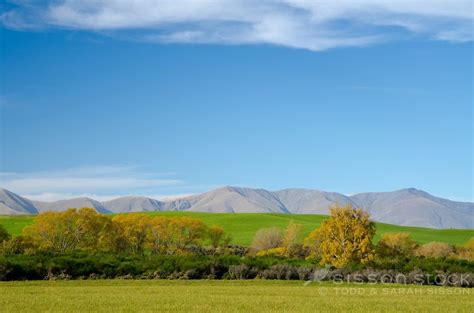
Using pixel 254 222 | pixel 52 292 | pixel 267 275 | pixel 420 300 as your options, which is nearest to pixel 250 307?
pixel 420 300

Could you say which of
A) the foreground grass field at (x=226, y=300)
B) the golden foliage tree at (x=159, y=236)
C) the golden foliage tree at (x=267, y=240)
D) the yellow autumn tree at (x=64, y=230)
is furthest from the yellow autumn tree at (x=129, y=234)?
the foreground grass field at (x=226, y=300)

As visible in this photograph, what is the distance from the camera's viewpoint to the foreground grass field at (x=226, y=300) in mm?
23562

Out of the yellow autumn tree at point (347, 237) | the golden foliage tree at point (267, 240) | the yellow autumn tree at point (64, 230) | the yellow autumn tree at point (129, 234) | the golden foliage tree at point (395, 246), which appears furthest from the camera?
the golden foliage tree at point (267, 240)

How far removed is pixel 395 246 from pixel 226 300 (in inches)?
1897

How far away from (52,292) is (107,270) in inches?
505

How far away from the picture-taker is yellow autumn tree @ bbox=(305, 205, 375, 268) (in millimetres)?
52469

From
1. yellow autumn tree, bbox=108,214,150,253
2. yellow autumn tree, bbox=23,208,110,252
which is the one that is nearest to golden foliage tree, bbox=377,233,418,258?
yellow autumn tree, bbox=108,214,150,253

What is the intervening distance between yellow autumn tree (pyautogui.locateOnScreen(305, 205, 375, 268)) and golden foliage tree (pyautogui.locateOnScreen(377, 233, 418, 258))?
935 centimetres

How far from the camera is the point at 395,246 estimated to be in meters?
71.4

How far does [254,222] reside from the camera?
14050 cm

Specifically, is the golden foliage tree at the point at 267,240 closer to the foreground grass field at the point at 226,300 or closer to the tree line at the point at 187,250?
the tree line at the point at 187,250

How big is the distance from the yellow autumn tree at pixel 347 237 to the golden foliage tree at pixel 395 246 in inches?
368

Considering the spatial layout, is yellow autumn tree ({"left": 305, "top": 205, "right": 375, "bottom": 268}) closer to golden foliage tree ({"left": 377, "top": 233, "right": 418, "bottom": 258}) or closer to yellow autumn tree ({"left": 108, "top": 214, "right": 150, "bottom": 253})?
golden foliage tree ({"left": 377, "top": 233, "right": 418, "bottom": 258})

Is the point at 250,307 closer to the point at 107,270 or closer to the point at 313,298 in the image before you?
the point at 313,298
